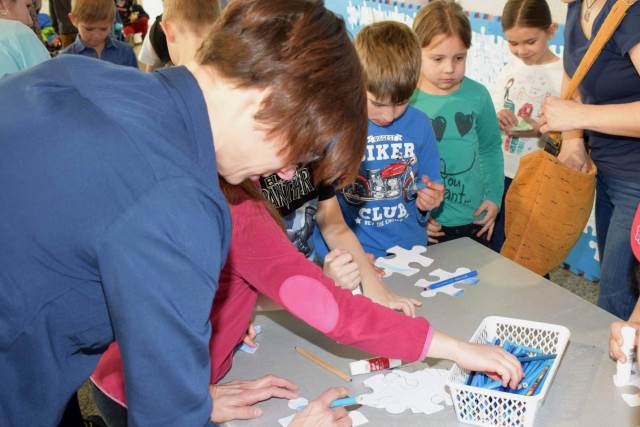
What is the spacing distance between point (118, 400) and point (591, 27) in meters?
1.48

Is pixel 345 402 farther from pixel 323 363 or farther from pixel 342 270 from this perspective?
pixel 342 270

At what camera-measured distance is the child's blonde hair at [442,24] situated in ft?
7.14

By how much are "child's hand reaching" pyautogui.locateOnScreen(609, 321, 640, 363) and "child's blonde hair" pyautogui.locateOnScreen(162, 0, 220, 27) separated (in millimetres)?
1373

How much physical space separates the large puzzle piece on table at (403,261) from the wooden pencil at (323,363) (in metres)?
0.36

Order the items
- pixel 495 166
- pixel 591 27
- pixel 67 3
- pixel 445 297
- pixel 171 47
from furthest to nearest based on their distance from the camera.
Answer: pixel 67 3, pixel 495 166, pixel 171 47, pixel 591 27, pixel 445 297

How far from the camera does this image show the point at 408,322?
1.15 m

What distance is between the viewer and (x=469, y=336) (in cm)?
133

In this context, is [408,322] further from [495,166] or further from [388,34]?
[495,166]

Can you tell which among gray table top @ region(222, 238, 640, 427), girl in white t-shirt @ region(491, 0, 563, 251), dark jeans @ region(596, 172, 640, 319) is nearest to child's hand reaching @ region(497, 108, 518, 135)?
girl in white t-shirt @ region(491, 0, 563, 251)

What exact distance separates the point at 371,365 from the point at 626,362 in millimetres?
456

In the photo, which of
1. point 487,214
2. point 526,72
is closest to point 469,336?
point 487,214

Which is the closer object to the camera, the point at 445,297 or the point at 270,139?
the point at 270,139

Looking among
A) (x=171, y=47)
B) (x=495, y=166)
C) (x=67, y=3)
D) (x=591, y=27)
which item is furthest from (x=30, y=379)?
(x=67, y=3)

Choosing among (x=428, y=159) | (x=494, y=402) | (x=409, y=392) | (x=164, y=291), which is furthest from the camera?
(x=428, y=159)
